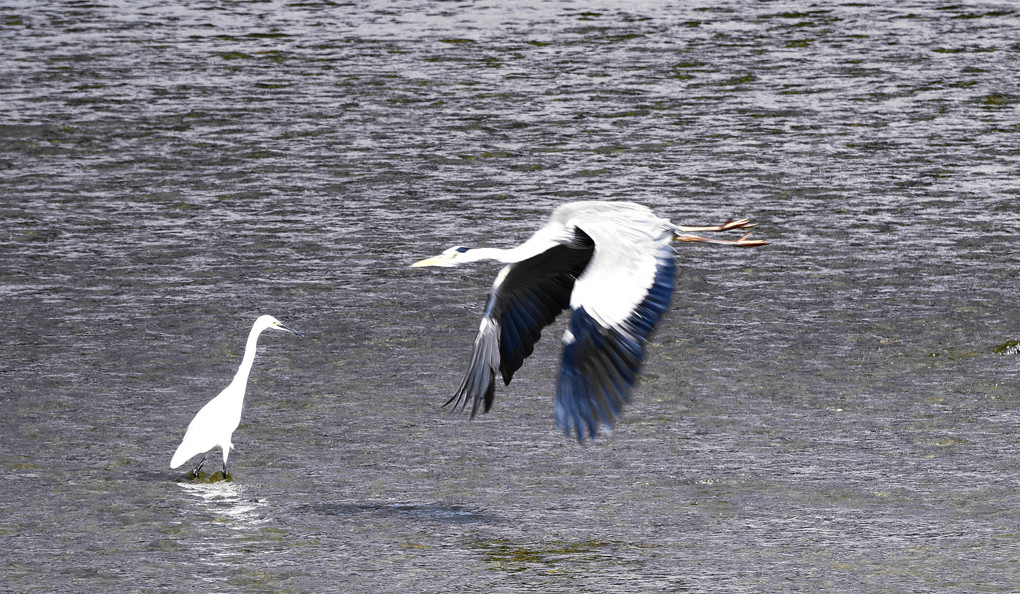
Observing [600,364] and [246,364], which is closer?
[600,364]

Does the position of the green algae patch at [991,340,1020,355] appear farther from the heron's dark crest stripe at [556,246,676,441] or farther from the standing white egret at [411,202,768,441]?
the heron's dark crest stripe at [556,246,676,441]

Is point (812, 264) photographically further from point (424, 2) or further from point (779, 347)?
point (424, 2)

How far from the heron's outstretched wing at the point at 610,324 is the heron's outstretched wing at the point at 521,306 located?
21 centimetres

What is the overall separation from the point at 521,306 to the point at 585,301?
1.62 feet

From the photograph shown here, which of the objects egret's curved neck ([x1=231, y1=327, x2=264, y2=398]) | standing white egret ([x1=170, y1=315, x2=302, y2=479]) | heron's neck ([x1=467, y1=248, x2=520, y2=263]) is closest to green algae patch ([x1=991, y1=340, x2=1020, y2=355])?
heron's neck ([x1=467, y1=248, x2=520, y2=263])

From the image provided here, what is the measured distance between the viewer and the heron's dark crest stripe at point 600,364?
7.34 m

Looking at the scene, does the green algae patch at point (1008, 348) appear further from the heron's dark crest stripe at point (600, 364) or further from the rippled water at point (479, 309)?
the heron's dark crest stripe at point (600, 364)

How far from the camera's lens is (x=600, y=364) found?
7.46 metres

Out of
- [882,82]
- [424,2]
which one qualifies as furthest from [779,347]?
[424,2]

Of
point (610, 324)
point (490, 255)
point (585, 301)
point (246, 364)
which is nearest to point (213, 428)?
point (246, 364)

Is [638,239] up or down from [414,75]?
up

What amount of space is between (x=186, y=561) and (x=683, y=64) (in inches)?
604

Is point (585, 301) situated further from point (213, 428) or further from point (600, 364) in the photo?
point (213, 428)

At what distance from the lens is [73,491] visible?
338 inches
